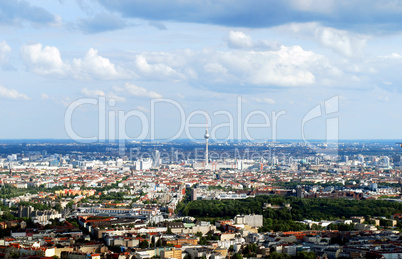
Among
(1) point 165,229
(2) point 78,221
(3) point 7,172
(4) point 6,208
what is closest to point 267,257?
(1) point 165,229

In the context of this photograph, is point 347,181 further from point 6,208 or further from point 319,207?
point 6,208

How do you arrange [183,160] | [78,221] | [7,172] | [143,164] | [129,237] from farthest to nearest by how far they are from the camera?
[183,160], [143,164], [7,172], [78,221], [129,237]

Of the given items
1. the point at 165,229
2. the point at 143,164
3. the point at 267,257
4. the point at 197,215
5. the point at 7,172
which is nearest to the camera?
the point at 267,257

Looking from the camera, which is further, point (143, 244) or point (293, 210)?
point (293, 210)

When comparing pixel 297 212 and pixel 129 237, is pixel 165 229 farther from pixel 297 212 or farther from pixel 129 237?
pixel 297 212

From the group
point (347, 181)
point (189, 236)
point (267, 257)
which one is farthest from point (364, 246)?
point (347, 181)

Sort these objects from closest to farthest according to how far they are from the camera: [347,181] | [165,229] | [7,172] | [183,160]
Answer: [165,229] < [347,181] < [7,172] < [183,160]

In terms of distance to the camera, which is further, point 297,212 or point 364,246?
point 297,212

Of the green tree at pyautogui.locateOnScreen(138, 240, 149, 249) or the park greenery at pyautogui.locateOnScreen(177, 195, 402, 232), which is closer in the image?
the green tree at pyautogui.locateOnScreen(138, 240, 149, 249)

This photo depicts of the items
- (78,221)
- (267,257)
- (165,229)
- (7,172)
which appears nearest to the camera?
(267,257)

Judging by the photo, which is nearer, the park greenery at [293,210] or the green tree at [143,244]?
the green tree at [143,244]
